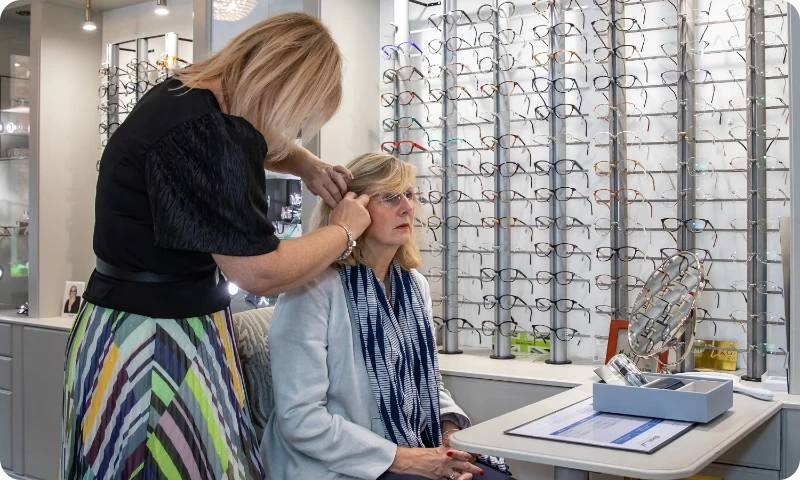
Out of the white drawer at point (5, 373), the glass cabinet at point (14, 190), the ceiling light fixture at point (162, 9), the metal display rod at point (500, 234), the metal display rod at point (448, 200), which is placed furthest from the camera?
the glass cabinet at point (14, 190)

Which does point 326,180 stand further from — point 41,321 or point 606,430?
point 41,321

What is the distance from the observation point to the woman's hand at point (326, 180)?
2.15 metres

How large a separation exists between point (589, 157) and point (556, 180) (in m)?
0.21

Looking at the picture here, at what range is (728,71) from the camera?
325 cm

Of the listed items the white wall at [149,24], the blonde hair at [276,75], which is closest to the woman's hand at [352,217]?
the blonde hair at [276,75]

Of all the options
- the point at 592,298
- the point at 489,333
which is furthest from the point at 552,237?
the point at 489,333

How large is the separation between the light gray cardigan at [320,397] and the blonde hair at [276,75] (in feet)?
1.97

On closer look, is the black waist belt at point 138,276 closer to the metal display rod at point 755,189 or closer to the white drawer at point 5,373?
the metal display rod at point 755,189

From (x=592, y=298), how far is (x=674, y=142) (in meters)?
0.77

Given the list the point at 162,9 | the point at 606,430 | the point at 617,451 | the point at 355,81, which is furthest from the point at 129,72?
the point at 617,451

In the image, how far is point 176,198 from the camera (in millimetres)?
1482

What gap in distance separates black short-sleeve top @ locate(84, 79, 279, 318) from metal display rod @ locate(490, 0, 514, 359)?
209cm

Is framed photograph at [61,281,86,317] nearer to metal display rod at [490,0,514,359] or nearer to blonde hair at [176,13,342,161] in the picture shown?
metal display rod at [490,0,514,359]

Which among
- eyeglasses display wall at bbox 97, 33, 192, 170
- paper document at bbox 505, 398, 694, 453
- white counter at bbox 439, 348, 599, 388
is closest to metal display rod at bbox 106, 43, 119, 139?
eyeglasses display wall at bbox 97, 33, 192, 170
